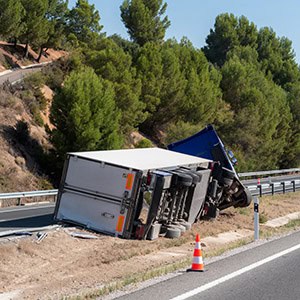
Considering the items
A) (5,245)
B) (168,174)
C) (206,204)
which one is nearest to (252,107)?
(206,204)

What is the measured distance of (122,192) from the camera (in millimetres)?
13656

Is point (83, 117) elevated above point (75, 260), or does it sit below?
above

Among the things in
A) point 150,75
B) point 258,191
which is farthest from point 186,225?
point 150,75

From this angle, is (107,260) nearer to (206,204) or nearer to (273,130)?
(206,204)

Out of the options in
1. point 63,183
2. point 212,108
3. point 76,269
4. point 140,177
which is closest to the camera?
point 76,269

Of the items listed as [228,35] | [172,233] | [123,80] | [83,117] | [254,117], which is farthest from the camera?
[228,35]

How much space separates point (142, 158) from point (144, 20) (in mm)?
53153

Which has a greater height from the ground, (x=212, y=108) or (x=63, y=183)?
(x=212, y=108)

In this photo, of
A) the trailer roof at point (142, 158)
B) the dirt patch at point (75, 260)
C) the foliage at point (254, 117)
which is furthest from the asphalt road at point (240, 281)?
the foliage at point (254, 117)

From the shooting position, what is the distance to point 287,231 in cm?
1573

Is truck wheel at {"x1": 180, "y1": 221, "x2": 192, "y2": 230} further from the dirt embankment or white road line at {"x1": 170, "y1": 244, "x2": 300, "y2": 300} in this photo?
the dirt embankment

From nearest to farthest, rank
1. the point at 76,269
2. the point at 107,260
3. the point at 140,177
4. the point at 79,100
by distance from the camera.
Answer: the point at 76,269 < the point at 107,260 < the point at 140,177 < the point at 79,100

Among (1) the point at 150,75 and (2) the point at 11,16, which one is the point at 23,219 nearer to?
(1) the point at 150,75

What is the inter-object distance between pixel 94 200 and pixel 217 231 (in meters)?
4.68
